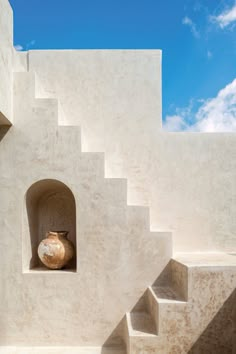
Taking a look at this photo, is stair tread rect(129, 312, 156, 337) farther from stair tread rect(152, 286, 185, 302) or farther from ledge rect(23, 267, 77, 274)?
ledge rect(23, 267, 77, 274)

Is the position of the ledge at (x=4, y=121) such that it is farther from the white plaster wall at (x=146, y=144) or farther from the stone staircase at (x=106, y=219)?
the white plaster wall at (x=146, y=144)

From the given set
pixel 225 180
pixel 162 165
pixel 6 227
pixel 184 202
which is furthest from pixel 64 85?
pixel 225 180

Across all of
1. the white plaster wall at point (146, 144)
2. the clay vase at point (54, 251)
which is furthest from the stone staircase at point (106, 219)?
the white plaster wall at point (146, 144)

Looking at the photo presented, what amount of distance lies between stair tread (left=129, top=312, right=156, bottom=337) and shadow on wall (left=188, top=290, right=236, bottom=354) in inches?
21.6

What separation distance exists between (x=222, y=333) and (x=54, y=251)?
8.26 feet

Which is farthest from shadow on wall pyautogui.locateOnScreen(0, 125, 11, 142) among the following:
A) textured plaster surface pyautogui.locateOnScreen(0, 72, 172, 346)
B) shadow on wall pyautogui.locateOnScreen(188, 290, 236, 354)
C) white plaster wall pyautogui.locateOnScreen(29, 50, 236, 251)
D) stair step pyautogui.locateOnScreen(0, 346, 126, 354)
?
shadow on wall pyautogui.locateOnScreen(188, 290, 236, 354)

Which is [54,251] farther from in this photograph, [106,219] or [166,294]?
[166,294]

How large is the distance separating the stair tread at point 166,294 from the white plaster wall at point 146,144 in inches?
39.2

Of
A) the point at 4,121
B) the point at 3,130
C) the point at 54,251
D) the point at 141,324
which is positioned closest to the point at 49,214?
the point at 54,251

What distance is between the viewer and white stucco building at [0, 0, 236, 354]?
3.42m

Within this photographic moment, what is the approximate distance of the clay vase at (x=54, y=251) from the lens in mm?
4129

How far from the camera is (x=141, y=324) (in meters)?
3.66

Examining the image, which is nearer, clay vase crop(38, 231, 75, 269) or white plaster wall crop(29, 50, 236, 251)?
clay vase crop(38, 231, 75, 269)

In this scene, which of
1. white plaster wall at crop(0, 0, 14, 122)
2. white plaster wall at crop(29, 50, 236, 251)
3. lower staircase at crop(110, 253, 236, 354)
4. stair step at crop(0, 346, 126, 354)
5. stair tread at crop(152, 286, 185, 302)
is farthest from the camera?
white plaster wall at crop(29, 50, 236, 251)
